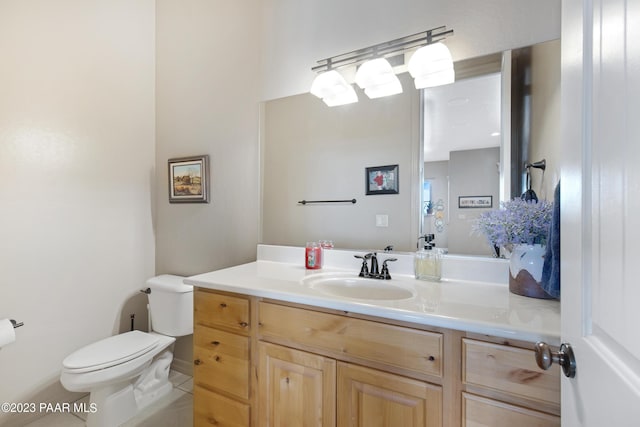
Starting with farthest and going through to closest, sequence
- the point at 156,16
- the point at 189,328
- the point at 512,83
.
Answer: the point at 156,16 < the point at 189,328 < the point at 512,83

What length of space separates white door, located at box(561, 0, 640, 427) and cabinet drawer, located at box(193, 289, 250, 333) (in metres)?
1.00

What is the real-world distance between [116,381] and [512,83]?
2371 mm

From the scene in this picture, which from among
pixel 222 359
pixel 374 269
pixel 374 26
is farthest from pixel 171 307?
pixel 374 26

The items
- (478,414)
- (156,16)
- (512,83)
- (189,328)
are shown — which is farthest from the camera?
(156,16)

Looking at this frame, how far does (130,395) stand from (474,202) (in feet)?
7.05

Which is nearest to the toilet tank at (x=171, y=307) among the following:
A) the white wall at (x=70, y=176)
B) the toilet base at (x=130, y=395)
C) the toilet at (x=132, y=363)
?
the toilet at (x=132, y=363)

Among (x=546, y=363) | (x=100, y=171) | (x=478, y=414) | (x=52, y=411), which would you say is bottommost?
(x=52, y=411)

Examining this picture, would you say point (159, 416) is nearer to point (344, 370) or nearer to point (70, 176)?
point (344, 370)

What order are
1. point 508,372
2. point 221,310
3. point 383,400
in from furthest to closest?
1. point 221,310
2. point 383,400
3. point 508,372

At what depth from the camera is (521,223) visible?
0.98 m

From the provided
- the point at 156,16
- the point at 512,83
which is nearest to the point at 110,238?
the point at 156,16

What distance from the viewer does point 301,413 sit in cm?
105

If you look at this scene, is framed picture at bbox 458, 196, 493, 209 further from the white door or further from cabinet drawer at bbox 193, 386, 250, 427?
cabinet drawer at bbox 193, 386, 250, 427

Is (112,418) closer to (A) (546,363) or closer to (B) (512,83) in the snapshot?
(A) (546,363)
